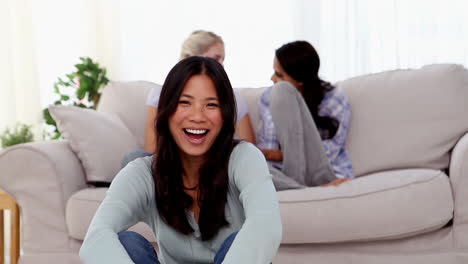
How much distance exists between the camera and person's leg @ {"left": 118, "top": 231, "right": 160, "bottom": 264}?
145cm

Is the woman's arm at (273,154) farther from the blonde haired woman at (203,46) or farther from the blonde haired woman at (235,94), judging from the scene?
the blonde haired woman at (203,46)

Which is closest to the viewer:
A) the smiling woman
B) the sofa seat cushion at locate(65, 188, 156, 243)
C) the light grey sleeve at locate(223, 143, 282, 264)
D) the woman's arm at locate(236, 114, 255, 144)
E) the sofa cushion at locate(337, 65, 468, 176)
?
the light grey sleeve at locate(223, 143, 282, 264)

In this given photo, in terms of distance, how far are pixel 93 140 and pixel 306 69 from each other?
98 centimetres

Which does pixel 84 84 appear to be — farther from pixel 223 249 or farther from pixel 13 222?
pixel 223 249

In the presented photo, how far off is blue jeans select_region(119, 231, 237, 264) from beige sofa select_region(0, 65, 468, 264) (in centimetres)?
87

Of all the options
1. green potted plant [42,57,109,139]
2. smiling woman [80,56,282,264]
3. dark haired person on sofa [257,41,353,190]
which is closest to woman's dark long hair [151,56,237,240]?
smiling woman [80,56,282,264]

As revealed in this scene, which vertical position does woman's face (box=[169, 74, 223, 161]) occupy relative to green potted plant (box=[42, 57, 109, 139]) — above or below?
above

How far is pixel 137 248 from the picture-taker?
146 centimetres

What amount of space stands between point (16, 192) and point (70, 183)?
0.20 metres

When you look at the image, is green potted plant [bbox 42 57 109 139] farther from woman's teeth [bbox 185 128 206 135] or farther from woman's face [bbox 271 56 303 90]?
woman's teeth [bbox 185 128 206 135]

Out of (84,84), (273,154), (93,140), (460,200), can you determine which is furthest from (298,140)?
(84,84)

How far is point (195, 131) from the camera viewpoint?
4.94 feet

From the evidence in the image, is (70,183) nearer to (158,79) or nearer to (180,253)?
(180,253)

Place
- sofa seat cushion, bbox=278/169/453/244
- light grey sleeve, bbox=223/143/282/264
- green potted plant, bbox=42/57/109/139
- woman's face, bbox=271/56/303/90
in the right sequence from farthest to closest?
green potted plant, bbox=42/57/109/139, woman's face, bbox=271/56/303/90, sofa seat cushion, bbox=278/169/453/244, light grey sleeve, bbox=223/143/282/264
